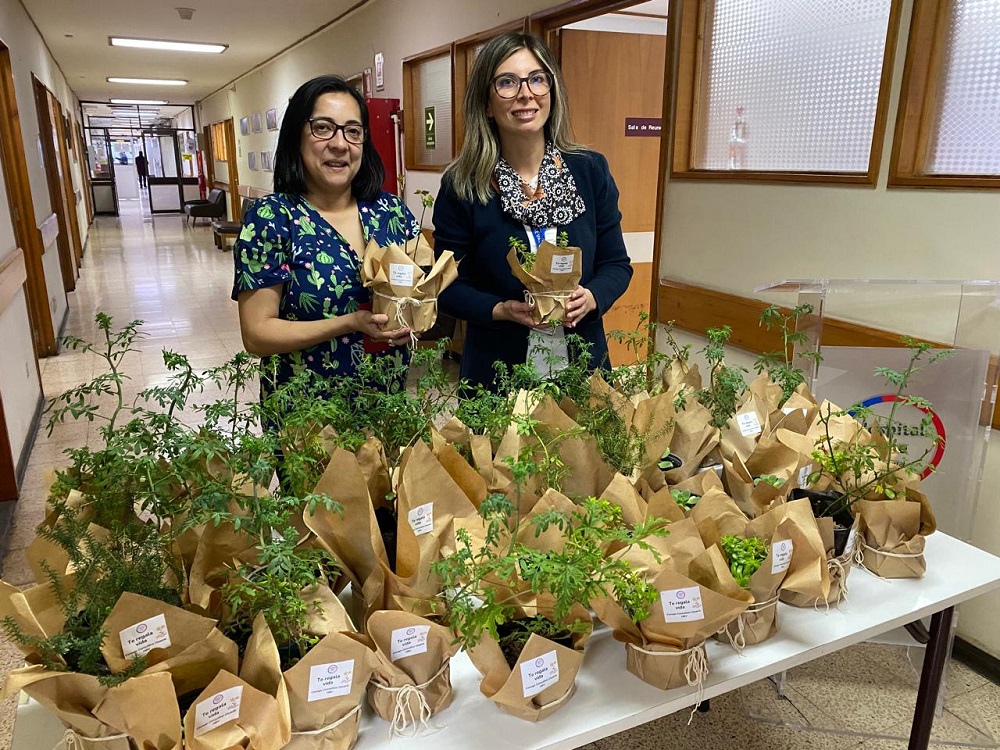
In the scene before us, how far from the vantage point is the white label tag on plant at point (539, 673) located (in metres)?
0.91

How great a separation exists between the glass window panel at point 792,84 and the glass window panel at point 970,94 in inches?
8.4

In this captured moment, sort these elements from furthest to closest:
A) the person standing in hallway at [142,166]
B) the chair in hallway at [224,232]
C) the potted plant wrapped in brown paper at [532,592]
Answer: the person standing in hallway at [142,166] → the chair in hallway at [224,232] → the potted plant wrapped in brown paper at [532,592]

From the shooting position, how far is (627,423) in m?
1.34

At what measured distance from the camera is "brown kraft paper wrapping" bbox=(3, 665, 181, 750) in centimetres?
78

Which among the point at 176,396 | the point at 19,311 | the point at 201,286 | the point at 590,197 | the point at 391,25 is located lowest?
the point at 201,286

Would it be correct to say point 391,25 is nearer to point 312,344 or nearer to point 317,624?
point 312,344

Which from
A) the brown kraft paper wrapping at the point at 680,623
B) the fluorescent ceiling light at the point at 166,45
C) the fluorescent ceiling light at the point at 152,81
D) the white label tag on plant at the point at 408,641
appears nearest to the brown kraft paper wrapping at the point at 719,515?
the brown kraft paper wrapping at the point at 680,623

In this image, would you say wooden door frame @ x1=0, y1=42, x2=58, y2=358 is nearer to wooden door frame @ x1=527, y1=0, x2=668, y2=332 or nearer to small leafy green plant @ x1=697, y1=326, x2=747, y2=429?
wooden door frame @ x1=527, y1=0, x2=668, y2=332

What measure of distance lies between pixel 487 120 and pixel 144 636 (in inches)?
59.4

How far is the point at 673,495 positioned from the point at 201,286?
8.02m

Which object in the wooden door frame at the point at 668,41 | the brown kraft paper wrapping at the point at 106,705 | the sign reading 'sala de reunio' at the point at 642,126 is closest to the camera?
the brown kraft paper wrapping at the point at 106,705

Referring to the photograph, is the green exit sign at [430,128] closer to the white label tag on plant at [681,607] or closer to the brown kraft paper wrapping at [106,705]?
the white label tag on plant at [681,607]

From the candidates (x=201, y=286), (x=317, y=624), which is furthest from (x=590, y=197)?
(x=201, y=286)

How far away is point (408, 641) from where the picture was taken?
91 centimetres
